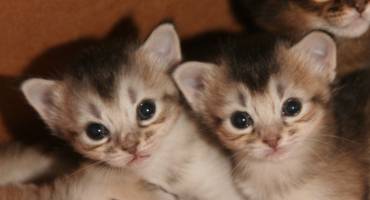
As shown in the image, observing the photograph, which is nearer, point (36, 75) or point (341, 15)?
point (341, 15)

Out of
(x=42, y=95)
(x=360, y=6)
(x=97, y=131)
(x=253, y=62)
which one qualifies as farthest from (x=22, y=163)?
(x=360, y=6)

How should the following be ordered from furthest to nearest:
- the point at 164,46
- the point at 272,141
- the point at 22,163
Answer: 1. the point at 22,163
2. the point at 164,46
3. the point at 272,141

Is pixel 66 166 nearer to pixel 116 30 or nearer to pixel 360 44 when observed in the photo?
pixel 116 30

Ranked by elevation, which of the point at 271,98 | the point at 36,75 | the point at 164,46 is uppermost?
the point at 36,75

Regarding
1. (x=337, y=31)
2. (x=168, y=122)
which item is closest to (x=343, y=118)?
(x=337, y=31)

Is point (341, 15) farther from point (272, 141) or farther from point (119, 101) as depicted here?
point (119, 101)

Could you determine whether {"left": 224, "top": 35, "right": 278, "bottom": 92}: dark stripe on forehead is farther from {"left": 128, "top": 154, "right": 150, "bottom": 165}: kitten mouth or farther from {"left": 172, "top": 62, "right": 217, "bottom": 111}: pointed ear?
{"left": 128, "top": 154, "right": 150, "bottom": 165}: kitten mouth

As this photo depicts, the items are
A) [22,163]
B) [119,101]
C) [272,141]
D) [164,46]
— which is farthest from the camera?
[22,163]
